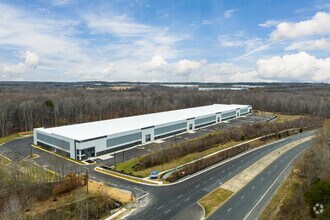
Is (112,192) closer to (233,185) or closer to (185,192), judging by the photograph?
(185,192)

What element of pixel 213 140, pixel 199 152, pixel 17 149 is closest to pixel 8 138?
pixel 17 149

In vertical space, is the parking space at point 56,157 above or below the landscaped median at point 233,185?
above

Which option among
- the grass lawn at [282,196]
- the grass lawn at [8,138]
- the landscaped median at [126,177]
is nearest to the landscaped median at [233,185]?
the grass lawn at [282,196]

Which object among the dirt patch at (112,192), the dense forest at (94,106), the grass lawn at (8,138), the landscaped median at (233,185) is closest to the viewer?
the landscaped median at (233,185)

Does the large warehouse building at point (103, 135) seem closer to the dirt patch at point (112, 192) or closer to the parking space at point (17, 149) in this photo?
the parking space at point (17, 149)

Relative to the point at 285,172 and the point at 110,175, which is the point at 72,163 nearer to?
the point at 110,175

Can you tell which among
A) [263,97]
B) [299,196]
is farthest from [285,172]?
[263,97]

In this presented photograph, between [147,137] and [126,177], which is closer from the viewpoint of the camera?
[126,177]
